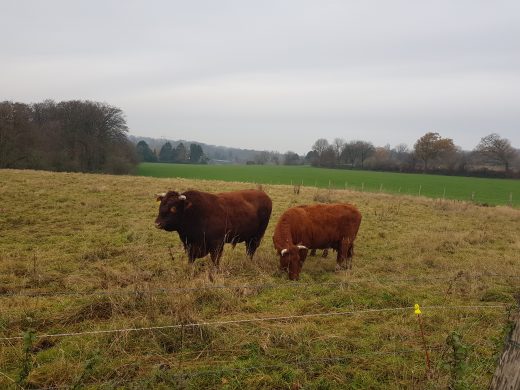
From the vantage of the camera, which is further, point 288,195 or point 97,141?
point 97,141

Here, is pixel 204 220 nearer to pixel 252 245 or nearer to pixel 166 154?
pixel 252 245

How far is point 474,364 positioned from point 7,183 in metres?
20.8

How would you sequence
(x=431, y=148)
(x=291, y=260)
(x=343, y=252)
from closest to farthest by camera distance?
(x=291, y=260)
(x=343, y=252)
(x=431, y=148)

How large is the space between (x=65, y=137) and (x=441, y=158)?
2487 inches

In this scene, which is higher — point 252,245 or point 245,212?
point 245,212

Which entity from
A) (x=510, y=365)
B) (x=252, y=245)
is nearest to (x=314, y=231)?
(x=252, y=245)

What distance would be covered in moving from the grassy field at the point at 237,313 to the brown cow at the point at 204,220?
0.47 m

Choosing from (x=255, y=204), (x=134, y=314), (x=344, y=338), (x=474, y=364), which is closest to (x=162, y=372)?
(x=134, y=314)

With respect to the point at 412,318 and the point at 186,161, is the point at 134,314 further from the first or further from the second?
the point at 186,161

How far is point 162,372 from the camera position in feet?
13.3

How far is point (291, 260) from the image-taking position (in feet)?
26.8

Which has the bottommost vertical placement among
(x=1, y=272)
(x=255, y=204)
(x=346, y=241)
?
(x=1, y=272)

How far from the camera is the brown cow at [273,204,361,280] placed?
331 inches

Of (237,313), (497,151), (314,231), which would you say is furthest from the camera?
(497,151)
